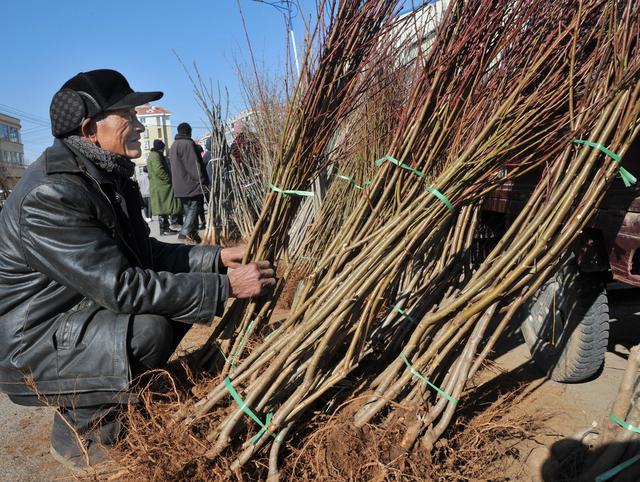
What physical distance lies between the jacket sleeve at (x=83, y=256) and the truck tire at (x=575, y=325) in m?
1.77

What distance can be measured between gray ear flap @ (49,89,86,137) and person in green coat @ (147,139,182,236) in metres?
6.31

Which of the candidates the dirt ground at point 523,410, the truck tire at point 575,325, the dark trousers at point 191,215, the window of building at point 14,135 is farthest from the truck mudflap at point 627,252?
the window of building at point 14,135

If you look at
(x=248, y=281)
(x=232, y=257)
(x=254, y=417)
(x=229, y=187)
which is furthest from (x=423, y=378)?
(x=229, y=187)

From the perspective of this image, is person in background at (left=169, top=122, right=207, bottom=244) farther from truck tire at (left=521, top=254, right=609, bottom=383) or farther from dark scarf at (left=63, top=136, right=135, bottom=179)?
truck tire at (left=521, top=254, right=609, bottom=383)

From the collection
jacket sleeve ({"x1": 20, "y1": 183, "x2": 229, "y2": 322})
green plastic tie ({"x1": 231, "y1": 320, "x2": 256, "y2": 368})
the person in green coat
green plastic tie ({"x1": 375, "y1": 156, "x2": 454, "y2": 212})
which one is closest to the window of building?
the person in green coat

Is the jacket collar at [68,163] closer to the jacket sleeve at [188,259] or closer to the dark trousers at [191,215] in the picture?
the jacket sleeve at [188,259]

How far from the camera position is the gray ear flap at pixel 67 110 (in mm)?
2012

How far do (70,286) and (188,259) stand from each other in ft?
2.08

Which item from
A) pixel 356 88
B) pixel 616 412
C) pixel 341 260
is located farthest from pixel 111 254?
pixel 616 412

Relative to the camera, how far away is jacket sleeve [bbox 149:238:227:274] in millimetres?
2436

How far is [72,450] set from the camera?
6.84ft

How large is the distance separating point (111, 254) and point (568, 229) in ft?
5.19

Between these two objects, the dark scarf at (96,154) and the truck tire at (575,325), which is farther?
the truck tire at (575,325)

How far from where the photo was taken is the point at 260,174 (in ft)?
21.5
